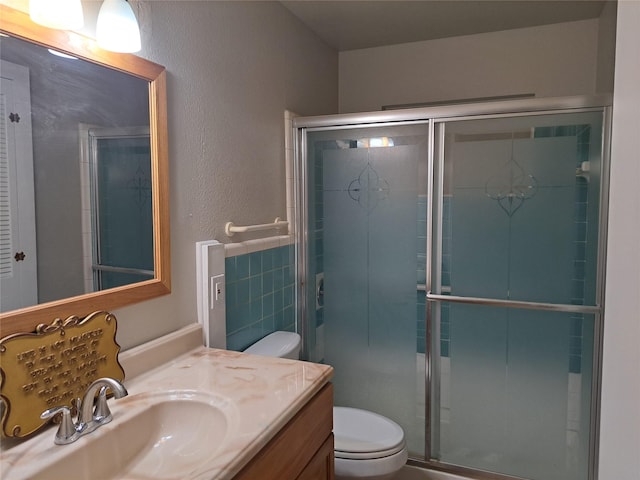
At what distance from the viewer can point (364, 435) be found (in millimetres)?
1931

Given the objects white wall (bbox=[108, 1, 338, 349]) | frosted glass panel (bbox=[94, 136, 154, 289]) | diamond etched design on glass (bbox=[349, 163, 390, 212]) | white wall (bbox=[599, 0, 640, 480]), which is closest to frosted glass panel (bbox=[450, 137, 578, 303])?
diamond etched design on glass (bbox=[349, 163, 390, 212])

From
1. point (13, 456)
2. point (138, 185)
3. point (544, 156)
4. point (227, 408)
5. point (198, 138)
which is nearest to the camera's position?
point (13, 456)

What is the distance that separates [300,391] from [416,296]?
1.13 meters

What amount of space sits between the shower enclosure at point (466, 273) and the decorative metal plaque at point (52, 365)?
4.28ft

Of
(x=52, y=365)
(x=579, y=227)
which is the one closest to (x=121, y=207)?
(x=52, y=365)

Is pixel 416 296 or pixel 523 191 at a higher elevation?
pixel 523 191

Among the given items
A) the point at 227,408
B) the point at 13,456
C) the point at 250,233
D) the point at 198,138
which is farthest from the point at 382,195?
the point at 13,456

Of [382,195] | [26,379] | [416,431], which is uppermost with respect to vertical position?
[382,195]

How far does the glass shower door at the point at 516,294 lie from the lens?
1.93 metres

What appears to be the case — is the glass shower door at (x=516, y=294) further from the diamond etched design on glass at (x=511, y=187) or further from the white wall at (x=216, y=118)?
the white wall at (x=216, y=118)

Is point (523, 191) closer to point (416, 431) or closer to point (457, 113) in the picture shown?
point (457, 113)

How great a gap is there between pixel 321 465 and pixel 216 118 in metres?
1.31

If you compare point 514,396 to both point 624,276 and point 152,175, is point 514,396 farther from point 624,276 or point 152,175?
point 152,175

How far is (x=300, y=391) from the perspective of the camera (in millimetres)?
1233
